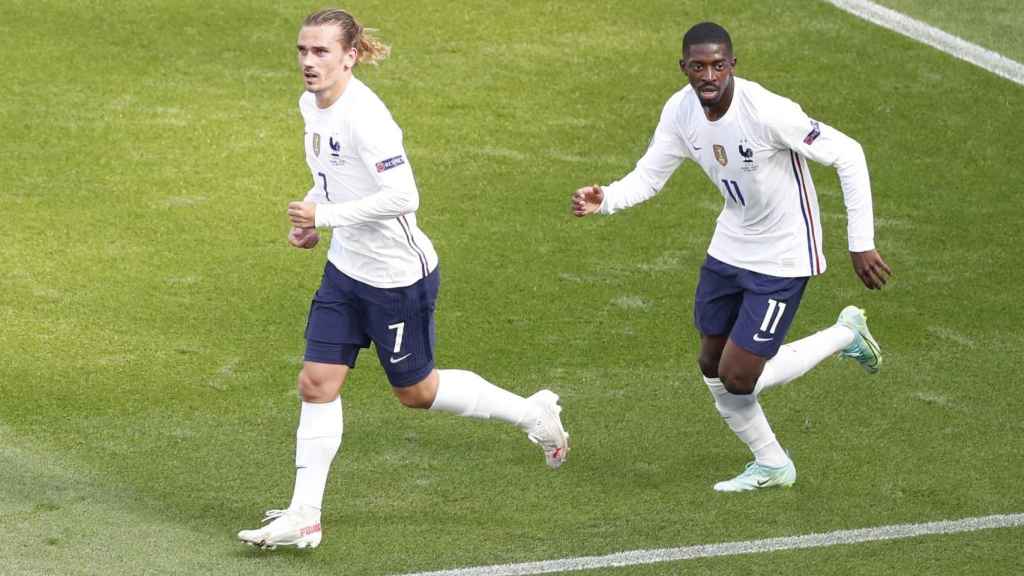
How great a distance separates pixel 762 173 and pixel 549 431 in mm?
1448

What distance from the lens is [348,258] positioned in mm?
6777

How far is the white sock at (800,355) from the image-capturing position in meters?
7.45

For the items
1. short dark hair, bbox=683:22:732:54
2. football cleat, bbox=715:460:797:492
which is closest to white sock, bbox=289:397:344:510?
football cleat, bbox=715:460:797:492

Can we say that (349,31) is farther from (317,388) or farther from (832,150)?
(832,150)

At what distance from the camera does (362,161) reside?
6.56 meters

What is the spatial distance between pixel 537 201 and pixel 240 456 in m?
3.97

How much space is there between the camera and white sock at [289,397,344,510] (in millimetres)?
6801

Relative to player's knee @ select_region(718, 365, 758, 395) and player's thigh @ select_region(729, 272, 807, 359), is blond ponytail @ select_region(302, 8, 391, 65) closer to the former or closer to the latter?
player's thigh @ select_region(729, 272, 807, 359)

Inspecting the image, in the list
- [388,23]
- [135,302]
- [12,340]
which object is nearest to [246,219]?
[135,302]

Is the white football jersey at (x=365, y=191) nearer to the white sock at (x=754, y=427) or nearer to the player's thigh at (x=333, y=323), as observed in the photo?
the player's thigh at (x=333, y=323)

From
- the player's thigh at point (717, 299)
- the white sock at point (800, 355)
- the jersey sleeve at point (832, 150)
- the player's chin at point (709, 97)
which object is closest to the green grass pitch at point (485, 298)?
the white sock at point (800, 355)

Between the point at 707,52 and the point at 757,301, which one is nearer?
the point at 707,52

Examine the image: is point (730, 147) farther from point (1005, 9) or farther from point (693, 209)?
point (1005, 9)

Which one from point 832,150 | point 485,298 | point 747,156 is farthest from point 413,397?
point 485,298
